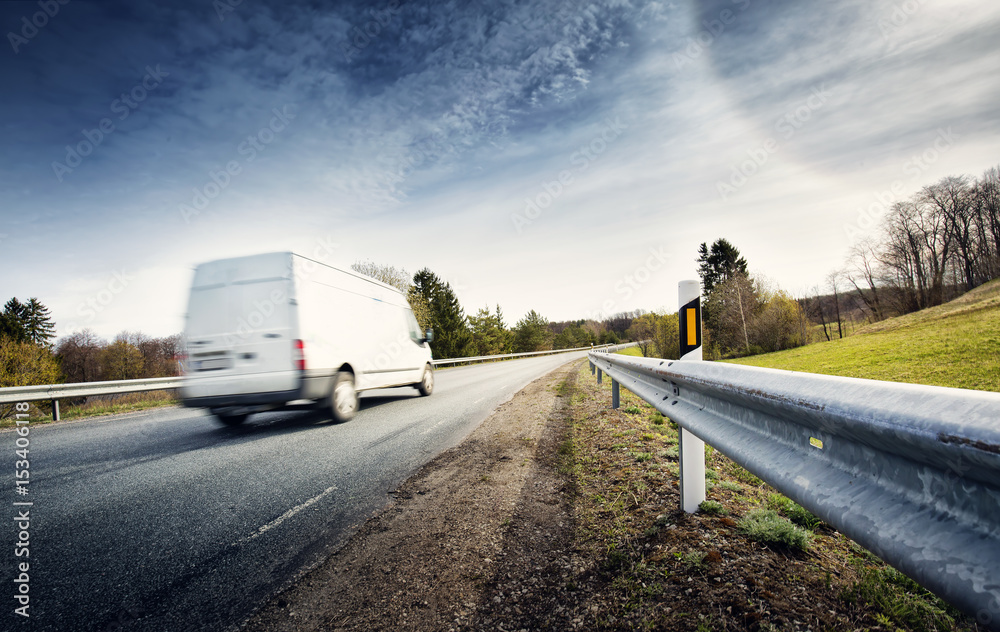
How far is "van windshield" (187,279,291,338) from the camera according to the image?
5.80 meters

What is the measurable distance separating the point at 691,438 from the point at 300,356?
16.8ft

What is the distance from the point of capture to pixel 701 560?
2029 mm

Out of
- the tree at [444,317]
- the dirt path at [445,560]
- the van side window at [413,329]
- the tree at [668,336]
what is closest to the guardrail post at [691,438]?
the dirt path at [445,560]

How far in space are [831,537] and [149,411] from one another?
11.2 m

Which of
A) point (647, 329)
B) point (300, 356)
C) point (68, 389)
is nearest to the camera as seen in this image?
point (300, 356)

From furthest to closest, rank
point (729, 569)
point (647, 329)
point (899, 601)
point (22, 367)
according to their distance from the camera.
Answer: point (647, 329) < point (22, 367) < point (729, 569) < point (899, 601)

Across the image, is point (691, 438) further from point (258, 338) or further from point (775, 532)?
point (258, 338)

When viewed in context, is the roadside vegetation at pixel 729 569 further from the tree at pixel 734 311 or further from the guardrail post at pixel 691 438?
the tree at pixel 734 311

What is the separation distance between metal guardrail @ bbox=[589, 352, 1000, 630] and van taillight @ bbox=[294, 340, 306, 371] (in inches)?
222

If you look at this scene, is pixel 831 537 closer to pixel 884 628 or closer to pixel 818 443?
pixel 884 628

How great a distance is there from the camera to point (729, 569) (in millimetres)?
1944

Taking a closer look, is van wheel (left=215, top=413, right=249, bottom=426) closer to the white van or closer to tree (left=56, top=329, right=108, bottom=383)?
the white van

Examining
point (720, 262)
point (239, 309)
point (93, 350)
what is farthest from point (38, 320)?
point (720, 262)

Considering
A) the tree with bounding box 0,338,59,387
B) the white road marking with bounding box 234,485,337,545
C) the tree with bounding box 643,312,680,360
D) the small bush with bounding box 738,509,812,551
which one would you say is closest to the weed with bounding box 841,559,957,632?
the small bush with bounding box 738,509,812,551
